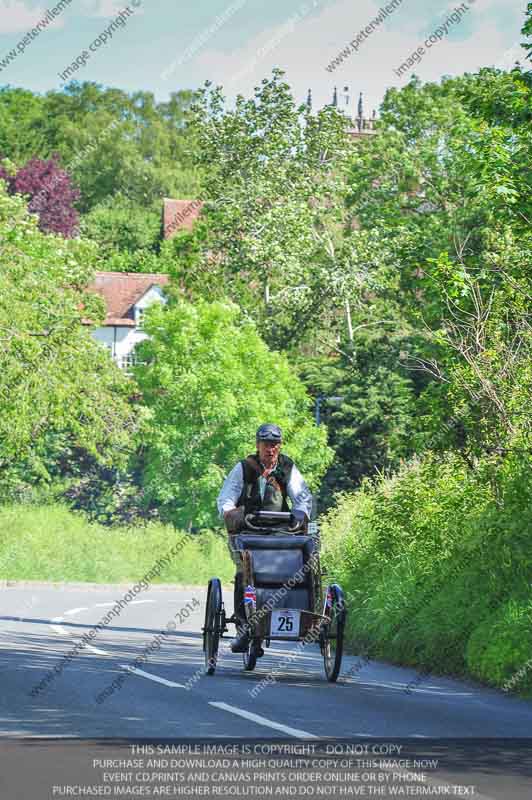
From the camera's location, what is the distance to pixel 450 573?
60.8 ft

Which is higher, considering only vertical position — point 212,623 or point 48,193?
point 48,193

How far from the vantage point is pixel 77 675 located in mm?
14930

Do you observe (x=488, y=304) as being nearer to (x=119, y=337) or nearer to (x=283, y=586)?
(x=283, y=586)

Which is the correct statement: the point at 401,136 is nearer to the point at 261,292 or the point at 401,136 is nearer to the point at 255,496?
the point at 261,292

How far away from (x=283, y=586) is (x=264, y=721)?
3.24m

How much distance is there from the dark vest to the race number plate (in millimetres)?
1126

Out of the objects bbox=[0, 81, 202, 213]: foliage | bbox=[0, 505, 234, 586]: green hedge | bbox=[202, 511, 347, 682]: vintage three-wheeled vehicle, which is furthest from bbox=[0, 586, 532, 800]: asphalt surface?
bbox=[0, 81, 202, 213]: foliage

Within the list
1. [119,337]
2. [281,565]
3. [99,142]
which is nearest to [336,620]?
[281,565]

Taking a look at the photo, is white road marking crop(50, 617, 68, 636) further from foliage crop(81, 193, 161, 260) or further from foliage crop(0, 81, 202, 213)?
foliage crop(0, 81, 202, 213)

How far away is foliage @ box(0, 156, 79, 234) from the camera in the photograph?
7650cm

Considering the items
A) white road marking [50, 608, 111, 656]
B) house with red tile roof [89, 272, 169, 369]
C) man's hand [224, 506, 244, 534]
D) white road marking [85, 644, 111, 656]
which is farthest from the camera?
house with red tile roof [89, 272, 169, 369]

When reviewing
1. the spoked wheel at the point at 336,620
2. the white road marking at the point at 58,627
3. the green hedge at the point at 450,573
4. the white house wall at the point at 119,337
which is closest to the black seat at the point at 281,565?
the spoked wheel at the point at 336,620

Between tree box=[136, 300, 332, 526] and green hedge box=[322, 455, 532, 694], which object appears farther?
tree box=[136, 300, 332, 526]

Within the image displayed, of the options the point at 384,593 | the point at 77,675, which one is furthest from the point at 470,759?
the point at 384,593
